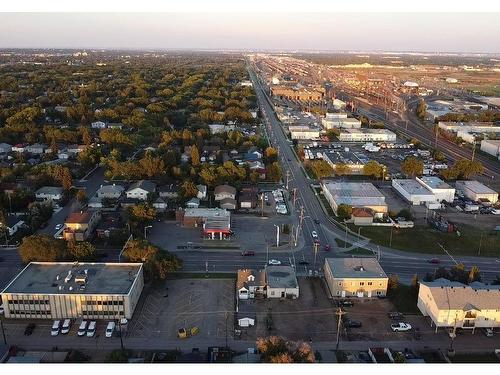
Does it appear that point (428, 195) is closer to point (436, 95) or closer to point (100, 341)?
point (100, 341)

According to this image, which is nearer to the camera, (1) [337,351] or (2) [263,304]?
(1) [337,351]

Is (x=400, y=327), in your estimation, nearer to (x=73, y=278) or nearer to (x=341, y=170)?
Answer: (x=73, y=278)

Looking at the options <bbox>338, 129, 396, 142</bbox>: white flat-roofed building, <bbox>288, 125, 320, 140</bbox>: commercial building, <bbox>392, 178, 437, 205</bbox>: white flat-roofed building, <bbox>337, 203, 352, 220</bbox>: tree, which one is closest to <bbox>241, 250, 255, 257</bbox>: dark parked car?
<bbox>337, 203, 352, 220</bbox>: tree

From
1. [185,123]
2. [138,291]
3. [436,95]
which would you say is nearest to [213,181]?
[138,291]

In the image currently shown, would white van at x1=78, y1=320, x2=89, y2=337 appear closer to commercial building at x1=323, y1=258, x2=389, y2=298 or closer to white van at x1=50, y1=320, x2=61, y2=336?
white van at x1=50, y1=320, x2=61, y2=336

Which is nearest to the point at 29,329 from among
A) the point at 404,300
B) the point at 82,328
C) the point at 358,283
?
the point at 82,328

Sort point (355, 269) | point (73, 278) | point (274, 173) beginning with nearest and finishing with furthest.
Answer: point (73, 278) < point (355, 269) < point (274, 173)

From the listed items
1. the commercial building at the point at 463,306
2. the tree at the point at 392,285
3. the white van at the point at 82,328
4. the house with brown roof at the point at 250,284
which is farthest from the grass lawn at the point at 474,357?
the white van at the point at 82,328
